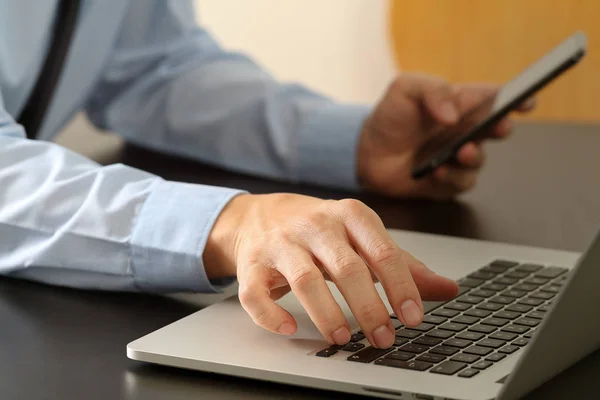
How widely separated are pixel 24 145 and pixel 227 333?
0.28 meters

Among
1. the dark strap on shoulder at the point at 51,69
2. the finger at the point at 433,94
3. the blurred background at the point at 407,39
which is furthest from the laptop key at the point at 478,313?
the blurred background at the point at 407,39

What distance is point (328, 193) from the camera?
1.02 m

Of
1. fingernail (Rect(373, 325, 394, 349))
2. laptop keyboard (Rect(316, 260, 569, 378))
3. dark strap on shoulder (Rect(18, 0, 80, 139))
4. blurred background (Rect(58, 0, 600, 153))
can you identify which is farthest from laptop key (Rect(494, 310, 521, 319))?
blurred background (Rect(58, 0, 600, 153))

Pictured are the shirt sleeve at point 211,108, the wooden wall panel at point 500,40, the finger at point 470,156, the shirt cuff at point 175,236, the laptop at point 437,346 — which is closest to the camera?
the laptop at point 437,346

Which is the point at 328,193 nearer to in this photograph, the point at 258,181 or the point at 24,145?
the point at 258,181

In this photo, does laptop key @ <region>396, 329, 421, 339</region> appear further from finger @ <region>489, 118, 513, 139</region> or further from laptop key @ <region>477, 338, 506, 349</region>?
finger @ <region>489, 118, 513, 139</region>

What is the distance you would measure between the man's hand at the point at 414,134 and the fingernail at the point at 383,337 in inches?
19.3

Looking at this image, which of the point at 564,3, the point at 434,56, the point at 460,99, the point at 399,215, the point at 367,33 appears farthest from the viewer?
the point at 367,33

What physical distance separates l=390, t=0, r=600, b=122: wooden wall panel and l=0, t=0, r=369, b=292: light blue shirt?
48.7 inches

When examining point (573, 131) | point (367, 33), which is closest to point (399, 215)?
point (573, 131)

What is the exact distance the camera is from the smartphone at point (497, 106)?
0.86 metres

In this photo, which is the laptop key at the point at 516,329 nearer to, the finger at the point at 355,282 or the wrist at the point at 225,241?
the finger at the point at 355,282

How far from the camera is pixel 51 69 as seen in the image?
0.96 metres

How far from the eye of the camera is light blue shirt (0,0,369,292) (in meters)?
0.66
